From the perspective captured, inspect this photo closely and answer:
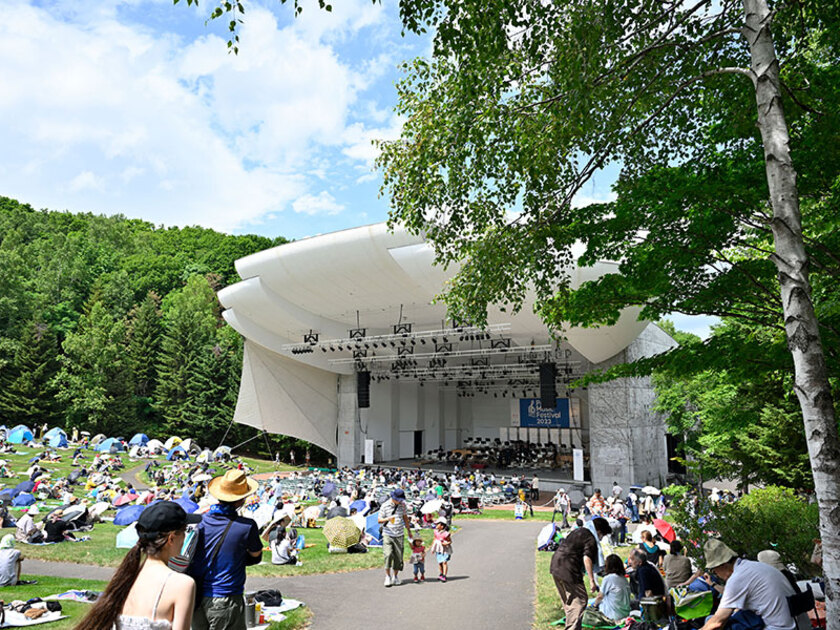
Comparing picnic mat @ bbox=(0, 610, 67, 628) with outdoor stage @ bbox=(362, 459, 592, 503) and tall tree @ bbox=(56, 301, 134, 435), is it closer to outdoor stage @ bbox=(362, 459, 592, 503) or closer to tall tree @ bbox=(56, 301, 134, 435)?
outdoor stage @ bbox=(362, 459, 592, 503)

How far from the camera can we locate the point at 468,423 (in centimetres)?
4534

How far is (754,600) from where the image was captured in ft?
11.9

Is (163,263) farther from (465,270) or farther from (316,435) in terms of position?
(465,270)

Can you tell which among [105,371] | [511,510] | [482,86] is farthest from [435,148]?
[105,371]

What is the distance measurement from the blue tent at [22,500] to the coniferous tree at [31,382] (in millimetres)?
29691

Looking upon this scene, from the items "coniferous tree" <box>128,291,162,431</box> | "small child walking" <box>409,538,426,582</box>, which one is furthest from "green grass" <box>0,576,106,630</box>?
"coniferous tree" <box>128,291,162,431</box>

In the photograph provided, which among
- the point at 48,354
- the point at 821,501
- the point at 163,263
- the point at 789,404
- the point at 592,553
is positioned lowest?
the point at 592,553

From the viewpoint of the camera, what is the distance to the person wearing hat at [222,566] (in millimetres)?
→ 3178

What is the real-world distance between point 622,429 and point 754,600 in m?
21.5

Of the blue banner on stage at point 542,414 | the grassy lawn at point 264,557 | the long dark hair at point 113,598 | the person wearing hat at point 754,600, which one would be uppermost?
the blue banner on stage at point 542,414

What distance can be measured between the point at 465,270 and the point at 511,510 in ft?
52.4

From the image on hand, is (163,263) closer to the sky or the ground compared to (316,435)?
closer to the sky

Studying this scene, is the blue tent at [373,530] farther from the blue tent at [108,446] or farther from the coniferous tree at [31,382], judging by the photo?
the coniferous tree at [31,382]

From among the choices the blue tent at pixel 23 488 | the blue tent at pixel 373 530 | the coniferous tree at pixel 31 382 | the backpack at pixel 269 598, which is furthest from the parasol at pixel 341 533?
the coniferous tree at pixel 31 382
